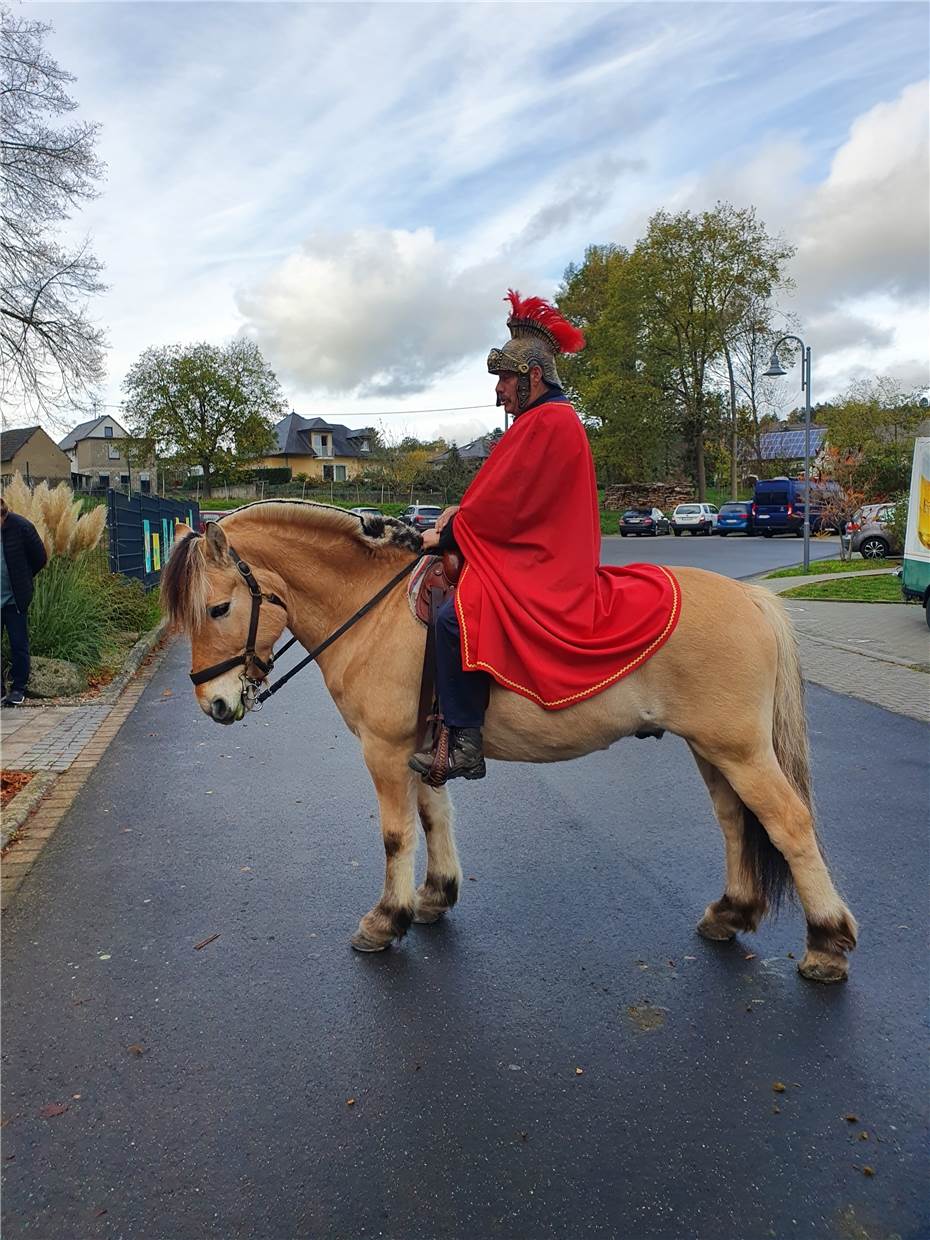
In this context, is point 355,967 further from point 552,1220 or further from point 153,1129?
point 552,1220

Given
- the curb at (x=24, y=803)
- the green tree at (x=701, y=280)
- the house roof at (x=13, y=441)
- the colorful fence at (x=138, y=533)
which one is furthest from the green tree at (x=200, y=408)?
the curb at (x=24, y=803)

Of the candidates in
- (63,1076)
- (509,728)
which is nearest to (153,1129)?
(63,1076)

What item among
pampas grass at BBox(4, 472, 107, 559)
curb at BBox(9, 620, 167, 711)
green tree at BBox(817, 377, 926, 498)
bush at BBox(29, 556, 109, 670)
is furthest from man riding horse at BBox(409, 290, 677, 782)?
green tree at BBox(817, 377, 926, 498)

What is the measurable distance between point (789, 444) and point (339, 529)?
280 feet

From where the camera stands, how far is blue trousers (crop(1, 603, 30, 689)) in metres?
8.89

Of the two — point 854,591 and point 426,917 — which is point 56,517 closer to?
point 426,917

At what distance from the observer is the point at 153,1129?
279 cm

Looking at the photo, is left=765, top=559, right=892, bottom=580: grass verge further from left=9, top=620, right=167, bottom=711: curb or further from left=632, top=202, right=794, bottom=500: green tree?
left=632, top=202, right=794, bottom=500: green tree

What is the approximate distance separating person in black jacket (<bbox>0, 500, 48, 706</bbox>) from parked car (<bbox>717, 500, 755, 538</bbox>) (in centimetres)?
3971

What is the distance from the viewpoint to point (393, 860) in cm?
396

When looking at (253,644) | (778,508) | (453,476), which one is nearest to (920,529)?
(253,644)

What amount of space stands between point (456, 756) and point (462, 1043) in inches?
43.6

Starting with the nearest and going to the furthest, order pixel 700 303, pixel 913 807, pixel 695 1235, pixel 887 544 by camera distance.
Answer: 1. pixel 695 1235
2. pixel 913 807
3. pixel 887 544
4. pixel 700 303

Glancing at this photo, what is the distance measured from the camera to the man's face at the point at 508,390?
12.5ft
